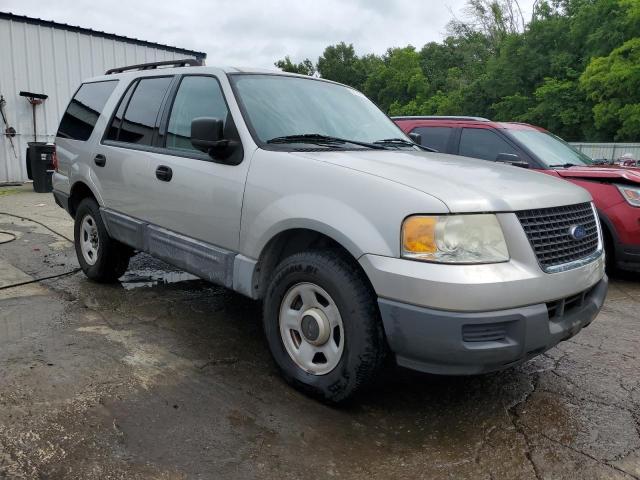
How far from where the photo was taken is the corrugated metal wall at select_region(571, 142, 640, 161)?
18531 millimetres

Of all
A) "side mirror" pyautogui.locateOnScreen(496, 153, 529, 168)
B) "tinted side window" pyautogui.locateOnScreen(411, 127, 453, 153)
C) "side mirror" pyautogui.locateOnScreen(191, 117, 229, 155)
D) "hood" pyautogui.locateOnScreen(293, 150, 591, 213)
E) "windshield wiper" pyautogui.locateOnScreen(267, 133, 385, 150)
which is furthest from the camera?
"tinted side window" pyautogui.locateOnScreen(411, 127, 453, 153)

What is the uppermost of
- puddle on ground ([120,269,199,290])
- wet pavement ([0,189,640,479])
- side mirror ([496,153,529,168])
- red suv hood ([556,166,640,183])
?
side mirror ([496,153,529,168])

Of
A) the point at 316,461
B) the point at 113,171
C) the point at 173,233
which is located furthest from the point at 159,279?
the point at 316,461

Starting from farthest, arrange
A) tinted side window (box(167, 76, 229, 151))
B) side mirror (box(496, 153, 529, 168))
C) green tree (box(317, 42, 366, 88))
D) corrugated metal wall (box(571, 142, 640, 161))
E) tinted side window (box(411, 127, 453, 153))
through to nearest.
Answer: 1. green tree (box(317, 42, 366, 88))
2. corrugated metal wall (box(571, 142, 640, 161))
3. tinted side window (box(411, 127, 453, 153))
4. side mirror (box(496, 153, 529, 168))
5. tinted side window (box(167, 76, 229, 151))

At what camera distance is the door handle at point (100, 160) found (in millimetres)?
4624

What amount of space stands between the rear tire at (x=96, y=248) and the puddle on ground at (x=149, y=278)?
0.59ft

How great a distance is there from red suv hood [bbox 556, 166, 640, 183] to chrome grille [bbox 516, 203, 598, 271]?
2914 mm

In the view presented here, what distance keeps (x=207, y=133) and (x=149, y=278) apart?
8.84 feet

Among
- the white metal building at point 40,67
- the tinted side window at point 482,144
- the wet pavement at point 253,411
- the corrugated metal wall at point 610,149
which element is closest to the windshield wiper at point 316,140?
the wet pavement at point 253,411

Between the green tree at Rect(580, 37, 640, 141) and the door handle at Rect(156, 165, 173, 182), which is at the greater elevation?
the green tree at Rect(580, 37, 640, 141)

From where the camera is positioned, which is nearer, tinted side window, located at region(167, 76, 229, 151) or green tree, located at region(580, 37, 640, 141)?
tinted side window, located at region(167, 76, 229, 151)

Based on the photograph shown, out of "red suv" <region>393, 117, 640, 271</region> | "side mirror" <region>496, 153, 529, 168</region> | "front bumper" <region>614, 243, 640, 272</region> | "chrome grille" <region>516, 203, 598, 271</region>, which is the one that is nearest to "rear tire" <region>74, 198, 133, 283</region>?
"red suv" <region>393, 117, 640, 271</region>

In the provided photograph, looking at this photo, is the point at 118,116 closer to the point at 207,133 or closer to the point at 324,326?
the point at 207,133

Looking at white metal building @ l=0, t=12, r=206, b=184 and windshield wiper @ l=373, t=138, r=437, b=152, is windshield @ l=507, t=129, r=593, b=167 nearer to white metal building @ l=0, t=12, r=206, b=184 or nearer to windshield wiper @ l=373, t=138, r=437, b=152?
windshield wiper @ l=373, t=138, r=437, b=152
